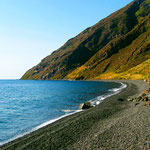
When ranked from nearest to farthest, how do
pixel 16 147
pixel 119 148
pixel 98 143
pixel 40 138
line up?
pixel 119 148
pixel 98 143
pixel 16 147
pixel 40 138

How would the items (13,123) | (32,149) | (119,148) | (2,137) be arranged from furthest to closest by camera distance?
1. (13,123)
2. (2,137)
3. (32,149)
4. (119,148)

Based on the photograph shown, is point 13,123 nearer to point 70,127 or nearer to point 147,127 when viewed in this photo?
point 70,127

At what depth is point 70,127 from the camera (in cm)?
2362

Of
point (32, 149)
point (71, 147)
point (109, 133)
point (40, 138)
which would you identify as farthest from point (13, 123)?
point (109, 133)

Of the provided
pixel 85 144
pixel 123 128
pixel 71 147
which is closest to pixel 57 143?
pixel 71 147

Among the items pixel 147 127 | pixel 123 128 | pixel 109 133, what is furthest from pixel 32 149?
pixel 147 127

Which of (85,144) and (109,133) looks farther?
(109,133)

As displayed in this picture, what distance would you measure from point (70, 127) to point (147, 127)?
11088 millimetres

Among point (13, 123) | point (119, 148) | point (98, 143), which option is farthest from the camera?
point (13, 123)

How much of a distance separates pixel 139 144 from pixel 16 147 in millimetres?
14446

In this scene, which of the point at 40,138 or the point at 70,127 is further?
the point at 70,127

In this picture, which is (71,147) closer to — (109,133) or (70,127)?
(109,133)

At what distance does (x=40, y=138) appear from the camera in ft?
67.3

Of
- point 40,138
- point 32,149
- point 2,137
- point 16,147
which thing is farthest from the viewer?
point 2,137
